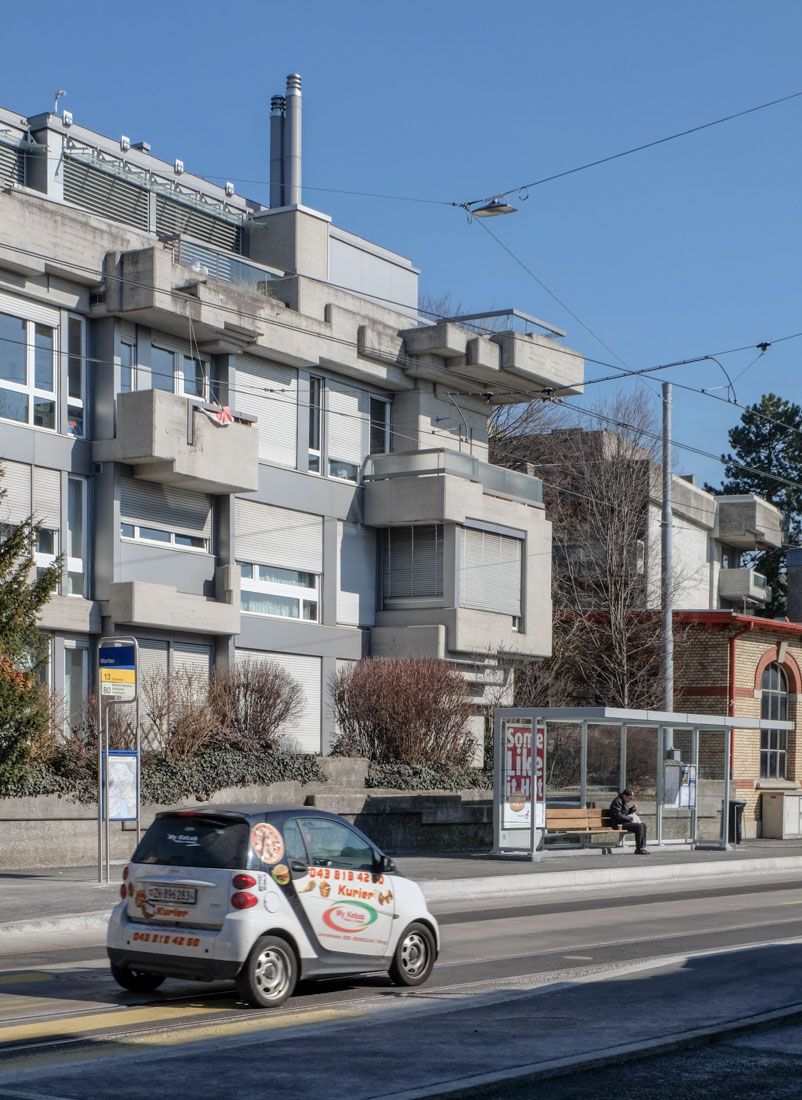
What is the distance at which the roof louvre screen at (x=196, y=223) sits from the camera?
36531mm

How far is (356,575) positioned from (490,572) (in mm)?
3557

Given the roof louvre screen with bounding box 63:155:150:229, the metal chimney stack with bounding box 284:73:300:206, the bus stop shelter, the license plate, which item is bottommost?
the bus stop shelter

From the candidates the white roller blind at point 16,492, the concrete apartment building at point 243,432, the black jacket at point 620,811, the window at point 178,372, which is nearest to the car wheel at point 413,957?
the concrete apartment building at point 243,432

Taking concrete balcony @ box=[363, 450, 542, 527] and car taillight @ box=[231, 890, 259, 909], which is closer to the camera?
car taillight @ box=[231, 890, 259, 909]

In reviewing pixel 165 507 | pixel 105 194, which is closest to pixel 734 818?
pixel 165 507

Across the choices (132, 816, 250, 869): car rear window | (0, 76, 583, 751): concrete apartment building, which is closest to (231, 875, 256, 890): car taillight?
(132, 816, 250, 869): car rear window

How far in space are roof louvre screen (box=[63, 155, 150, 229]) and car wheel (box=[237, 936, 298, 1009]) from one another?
25.1 metres

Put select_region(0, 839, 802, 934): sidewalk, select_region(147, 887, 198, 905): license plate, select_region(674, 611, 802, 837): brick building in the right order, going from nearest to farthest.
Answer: select_region(147, 887, 198, 905): license plate < select_region(0, 839, 802, 934): sidewalk < select_region(674, 611, 802, 837): brick building

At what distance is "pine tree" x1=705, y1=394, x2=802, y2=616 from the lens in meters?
80.1

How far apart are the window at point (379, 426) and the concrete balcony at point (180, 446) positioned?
20.9 ft

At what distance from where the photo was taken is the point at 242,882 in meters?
10.7

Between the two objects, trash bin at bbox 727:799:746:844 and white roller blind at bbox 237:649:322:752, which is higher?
white roller blind at bbox 237:649:322:752

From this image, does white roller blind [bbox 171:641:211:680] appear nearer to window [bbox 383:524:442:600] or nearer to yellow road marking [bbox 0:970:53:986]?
window [bbox 383:524:442:600]

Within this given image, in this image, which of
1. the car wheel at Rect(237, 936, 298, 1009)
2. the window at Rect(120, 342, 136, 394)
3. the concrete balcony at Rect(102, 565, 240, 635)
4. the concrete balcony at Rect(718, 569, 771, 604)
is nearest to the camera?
the car wheel at Rect(237, 936, 298, 1009)
